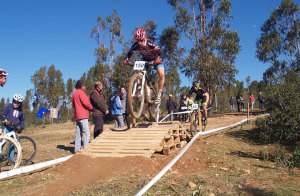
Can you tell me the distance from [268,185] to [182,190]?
135 cm

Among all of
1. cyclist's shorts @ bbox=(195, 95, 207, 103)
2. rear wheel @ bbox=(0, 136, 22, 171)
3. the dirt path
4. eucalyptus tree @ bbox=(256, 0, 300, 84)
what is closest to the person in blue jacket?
cyclist's shorts @ bbox=(195, 95, 207, 103)

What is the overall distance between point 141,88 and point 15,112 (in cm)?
350

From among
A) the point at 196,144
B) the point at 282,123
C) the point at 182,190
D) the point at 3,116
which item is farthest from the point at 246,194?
the point at 3,116

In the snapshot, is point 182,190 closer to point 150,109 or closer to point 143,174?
point 143,174

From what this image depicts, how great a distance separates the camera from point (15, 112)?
6.42 metres

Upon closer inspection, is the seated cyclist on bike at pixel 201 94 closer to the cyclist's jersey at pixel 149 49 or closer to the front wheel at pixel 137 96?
the cyclist's jersey at pixel 149 49

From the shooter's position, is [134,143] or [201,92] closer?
[134,143]

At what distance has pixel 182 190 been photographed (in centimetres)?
338

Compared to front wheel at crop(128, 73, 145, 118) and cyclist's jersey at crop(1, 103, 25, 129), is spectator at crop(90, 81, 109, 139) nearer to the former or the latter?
front wheel at crop(128, 73, 145, 118)

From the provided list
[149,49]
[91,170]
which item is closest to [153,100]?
[149,49]

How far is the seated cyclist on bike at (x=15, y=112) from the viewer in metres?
6.31

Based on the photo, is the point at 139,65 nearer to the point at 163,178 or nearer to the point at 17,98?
the point at 163,178

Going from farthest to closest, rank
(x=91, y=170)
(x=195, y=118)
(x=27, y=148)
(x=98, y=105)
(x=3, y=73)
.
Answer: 1. (x=195, y=118)
2. (x=98, y=105)
3. (x=27, y=148)
4. (x=3, y=73)
5. (x=91, y=170)

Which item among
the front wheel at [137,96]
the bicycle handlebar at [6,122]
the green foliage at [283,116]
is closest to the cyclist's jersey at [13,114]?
the bicycle handlebar at [6,122]
